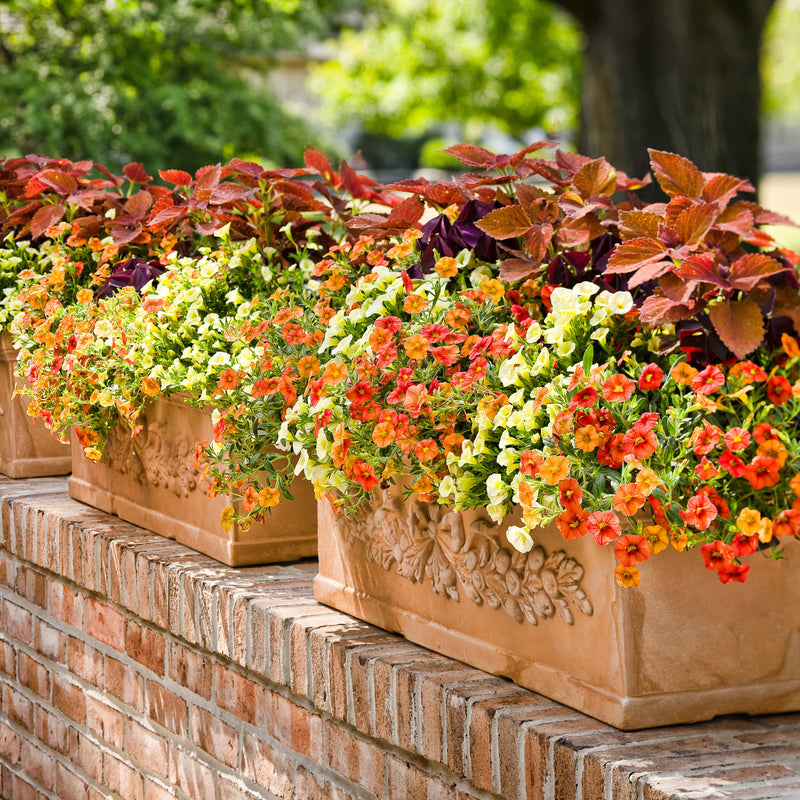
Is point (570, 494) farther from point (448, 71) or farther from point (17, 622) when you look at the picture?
point (448, 71)

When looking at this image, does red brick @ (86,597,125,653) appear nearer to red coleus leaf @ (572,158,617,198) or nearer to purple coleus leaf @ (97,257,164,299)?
purple coleus leaf @ (97,257,164,299)

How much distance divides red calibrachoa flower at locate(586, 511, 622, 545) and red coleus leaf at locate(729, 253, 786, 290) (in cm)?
39

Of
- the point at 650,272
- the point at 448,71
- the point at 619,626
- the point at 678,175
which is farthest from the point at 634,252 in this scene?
the point at 448,71

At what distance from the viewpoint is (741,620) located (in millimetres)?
1420

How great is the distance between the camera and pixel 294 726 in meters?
1.81

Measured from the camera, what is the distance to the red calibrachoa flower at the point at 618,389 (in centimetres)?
138

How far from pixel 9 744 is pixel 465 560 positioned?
176 cm

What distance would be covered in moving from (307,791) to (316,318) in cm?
77

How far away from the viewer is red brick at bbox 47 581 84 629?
2.43 meters

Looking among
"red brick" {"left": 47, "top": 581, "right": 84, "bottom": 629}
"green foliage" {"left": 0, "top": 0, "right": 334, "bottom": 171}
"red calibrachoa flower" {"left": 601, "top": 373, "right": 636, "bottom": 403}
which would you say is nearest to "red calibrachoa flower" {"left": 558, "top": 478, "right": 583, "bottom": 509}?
"red calibrachoa flower" {"left": 601, "top": 373, "right": 636, "bottom": 403}

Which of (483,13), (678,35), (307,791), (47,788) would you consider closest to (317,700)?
(307,791)

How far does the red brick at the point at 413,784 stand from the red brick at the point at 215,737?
403mm

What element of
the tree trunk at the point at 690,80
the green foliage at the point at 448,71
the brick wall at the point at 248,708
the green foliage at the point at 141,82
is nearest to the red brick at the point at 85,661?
the brick wall at the point at 248,708

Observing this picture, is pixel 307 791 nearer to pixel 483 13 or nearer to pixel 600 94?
pixel 600 94
